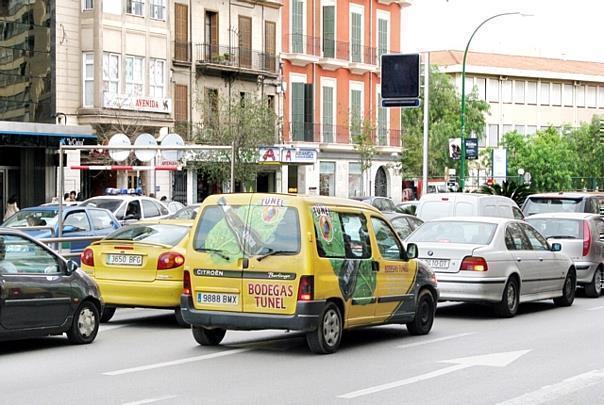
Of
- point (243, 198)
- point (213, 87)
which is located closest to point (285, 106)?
point (213, 87)

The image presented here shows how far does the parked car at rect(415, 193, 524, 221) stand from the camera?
1056 inches

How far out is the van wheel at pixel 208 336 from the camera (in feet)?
46.2

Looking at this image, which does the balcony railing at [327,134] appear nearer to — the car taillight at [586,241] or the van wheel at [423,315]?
the car taillight at [586,241]

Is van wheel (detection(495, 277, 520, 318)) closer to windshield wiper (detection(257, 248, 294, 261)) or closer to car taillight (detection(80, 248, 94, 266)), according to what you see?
windshield wiper (detection(257, 248, 294, 261))

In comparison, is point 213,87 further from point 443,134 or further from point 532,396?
point 532,396

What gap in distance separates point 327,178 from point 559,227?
38701 mm

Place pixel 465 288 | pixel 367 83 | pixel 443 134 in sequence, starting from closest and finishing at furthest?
pixel 465 288, pixel 367 83, pixel 443 134

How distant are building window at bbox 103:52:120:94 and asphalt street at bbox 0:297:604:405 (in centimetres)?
3032

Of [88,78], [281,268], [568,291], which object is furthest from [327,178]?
[281,268]

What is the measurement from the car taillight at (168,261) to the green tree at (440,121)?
6244cm

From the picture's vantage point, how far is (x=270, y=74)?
57281mm

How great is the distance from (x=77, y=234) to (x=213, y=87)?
99.8 feet

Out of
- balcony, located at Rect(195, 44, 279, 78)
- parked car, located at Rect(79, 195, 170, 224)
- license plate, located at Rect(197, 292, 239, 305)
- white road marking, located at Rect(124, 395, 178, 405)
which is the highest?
balcony, located at Rect(195, 44, 279, 78)

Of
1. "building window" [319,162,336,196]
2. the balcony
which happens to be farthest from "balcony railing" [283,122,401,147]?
the balcony
